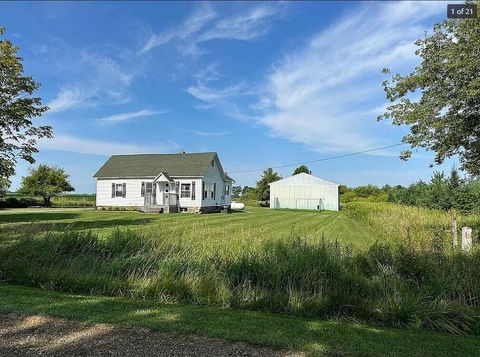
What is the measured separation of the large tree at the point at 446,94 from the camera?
1077 cm

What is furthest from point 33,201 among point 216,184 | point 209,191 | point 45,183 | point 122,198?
point 216,184

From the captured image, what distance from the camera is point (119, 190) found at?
128 feet

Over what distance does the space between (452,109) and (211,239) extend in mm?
8260

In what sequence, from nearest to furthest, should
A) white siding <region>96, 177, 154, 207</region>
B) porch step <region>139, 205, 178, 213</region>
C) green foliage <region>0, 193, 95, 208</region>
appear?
porch step <region>139, 205, 178, 213</region> < white siding <region>96, 177, 154, 207</region> < green foliage <region>0, 193, 95, 208</region>

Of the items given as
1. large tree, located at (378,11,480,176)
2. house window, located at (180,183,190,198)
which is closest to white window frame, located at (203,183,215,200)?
house window, located at (180,183,190,198)

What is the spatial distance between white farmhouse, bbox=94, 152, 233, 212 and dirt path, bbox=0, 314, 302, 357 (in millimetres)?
30314

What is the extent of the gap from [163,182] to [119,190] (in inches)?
197

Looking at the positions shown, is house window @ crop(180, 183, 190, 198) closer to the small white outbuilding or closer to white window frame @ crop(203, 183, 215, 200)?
white window frame @ crop(203, 183, 215, 200)

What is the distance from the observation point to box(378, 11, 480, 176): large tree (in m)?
10.8

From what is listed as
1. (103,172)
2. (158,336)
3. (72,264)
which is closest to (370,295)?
(158,336)

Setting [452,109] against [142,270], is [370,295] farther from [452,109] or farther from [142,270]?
[452,109]

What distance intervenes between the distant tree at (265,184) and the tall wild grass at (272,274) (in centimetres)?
5396

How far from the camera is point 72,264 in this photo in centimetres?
820

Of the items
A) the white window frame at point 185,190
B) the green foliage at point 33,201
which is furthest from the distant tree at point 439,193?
the green foliage at point 33,201
